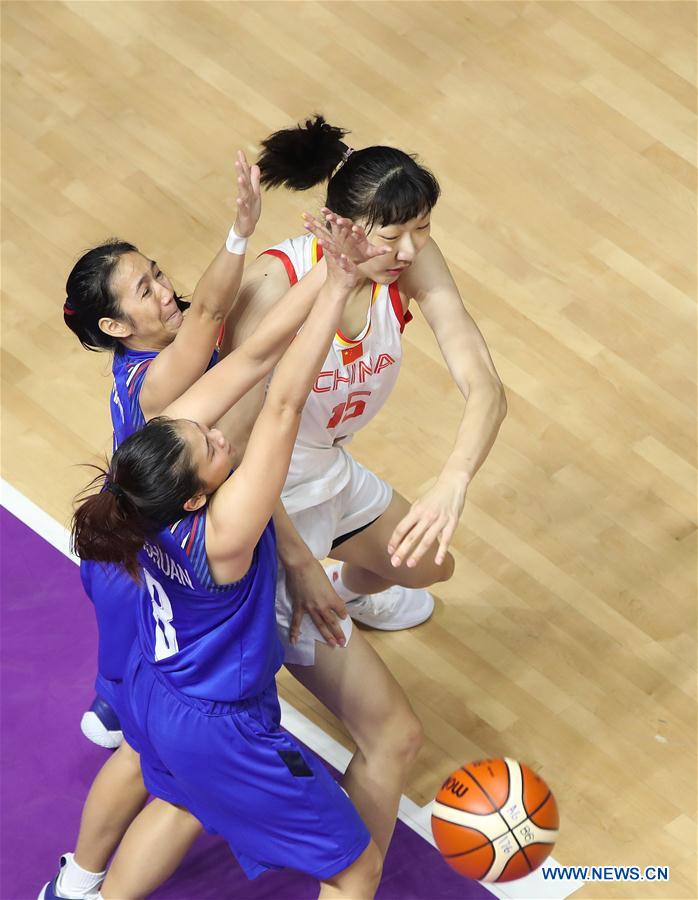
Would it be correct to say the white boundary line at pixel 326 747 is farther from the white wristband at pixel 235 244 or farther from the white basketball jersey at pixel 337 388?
the white wristband at pixel 235 244

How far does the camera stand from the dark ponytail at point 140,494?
3.05m

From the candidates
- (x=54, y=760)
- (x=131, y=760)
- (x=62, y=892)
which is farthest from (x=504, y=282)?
(x=62, y=892)

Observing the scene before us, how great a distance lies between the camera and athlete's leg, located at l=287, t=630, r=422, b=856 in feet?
11.9

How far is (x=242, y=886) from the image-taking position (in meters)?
3.92

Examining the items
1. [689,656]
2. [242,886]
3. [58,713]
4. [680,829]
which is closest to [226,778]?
[242,886]

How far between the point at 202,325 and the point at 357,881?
1295 millimetres

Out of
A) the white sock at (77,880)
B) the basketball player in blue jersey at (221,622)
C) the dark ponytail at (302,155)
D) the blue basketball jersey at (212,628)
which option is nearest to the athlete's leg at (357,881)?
the basketball player in blue jersey at (221,622)

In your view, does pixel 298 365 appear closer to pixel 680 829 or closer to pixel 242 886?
pixel 242 886

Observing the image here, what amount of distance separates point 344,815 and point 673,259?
2.77 meters

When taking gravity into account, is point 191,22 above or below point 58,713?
above

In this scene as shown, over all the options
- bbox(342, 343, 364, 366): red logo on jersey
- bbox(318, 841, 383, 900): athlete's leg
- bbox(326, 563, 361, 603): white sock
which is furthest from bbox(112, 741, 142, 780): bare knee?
bbox(342, 343, 364, 366): red logo on jersey

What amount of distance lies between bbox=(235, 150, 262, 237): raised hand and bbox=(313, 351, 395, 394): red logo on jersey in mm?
376

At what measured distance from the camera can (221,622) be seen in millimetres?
3240

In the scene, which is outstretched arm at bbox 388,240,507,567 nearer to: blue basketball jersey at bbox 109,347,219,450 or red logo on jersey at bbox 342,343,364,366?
red logo on jersey at bbox 342,343,364,366
